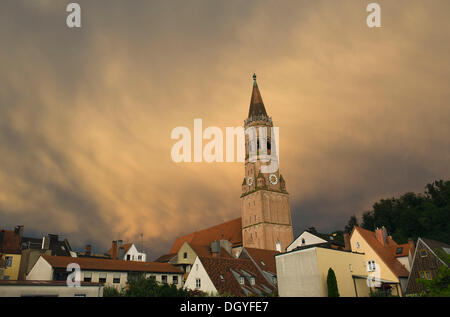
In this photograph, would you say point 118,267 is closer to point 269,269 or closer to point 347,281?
point 269,269

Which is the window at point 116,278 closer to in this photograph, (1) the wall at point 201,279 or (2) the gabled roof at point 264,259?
(1) the wall at point 201,279

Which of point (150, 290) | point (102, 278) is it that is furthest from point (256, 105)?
point (150, 290)

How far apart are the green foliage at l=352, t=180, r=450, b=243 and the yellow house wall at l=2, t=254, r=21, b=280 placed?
81686 mm

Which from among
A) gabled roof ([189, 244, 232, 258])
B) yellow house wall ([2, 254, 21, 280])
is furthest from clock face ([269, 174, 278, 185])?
yellow house wall ([2, 254, 21, 280])

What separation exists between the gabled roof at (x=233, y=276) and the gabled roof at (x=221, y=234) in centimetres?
4166

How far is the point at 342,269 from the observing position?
38.0m

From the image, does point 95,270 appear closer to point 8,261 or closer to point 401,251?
point 8,261

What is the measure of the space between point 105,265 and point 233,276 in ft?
58.4

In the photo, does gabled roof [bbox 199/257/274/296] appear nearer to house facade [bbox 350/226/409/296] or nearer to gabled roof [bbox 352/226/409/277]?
house facade [bbox 350/226/409/296]

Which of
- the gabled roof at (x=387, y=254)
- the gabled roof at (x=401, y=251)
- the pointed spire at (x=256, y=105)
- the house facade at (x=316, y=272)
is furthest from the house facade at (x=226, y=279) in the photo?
the pointed spire at (x=256, y=105)

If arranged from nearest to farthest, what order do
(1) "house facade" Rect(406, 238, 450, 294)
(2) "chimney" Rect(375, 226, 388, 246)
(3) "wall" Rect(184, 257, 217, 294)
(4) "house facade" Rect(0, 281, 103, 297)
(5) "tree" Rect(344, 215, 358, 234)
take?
1. (4) "house facade" Rect(0, 281, 103, 297)
2. (1) "house facade" Rect(406, 238, 450, 294)
3. (3) "wall" Rect(184, 257, 217, 294)
4. (2) "chimney" Rect(375, 226, 388, 246)
5. (5) "tree" Rect(344, 215, 358, 234)

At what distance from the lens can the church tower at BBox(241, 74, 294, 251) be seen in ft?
271
